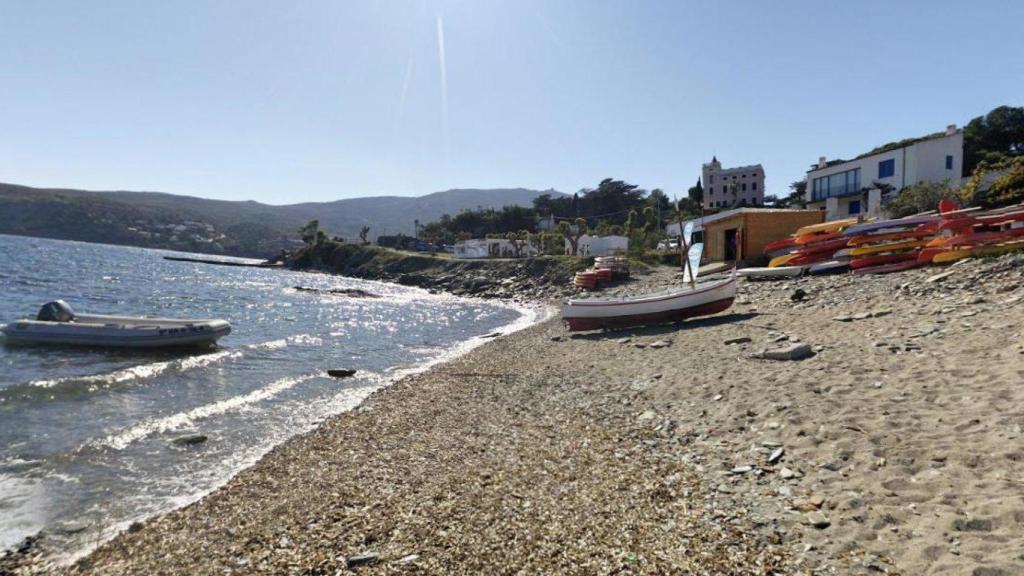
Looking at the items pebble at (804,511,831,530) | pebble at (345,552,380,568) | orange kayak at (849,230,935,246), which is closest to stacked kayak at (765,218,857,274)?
orange kayak at (849,230,935,246)

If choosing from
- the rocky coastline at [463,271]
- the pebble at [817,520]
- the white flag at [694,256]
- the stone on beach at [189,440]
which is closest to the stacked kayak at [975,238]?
the white flag at [694,256]

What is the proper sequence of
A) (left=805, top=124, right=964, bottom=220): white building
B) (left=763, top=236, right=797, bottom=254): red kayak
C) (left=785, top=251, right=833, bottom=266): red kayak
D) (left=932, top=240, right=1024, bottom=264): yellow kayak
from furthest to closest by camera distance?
(left=805, top=124, right=964, bottom=220): white building < (left=763, top=236, right=797, bottom=254): red kayak < (left=785, top=251, right=833, bottom=266): red kayak < (left=932, top=240, right=1024, bottom=264): yellow kayak

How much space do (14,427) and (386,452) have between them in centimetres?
1010

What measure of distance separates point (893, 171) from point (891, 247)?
30321mm

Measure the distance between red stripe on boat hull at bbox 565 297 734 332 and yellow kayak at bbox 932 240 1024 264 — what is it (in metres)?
8.46

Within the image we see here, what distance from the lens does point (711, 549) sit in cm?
500

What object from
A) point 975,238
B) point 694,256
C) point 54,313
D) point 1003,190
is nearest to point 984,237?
point 975,238

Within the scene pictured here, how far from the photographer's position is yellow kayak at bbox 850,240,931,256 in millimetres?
22469

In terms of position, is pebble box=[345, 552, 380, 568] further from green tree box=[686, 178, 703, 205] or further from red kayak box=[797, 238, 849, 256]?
green tree box=[686, 178, 703, 205]

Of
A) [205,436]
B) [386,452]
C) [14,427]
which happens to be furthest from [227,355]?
[386,452]

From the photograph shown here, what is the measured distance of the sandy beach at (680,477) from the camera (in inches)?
196

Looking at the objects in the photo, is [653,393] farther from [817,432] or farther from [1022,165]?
[1022,165]

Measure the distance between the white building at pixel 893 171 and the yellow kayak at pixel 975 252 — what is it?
2377 cm

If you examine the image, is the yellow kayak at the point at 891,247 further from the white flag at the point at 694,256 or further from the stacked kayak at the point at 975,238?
the white flag at the point at 694,256
